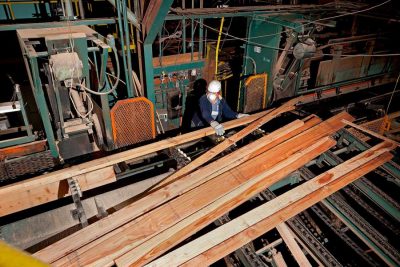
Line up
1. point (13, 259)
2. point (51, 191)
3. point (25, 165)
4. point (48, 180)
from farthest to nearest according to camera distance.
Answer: point (25, 165)
point (51, 191)
point (48, 180)
point (13, 259)

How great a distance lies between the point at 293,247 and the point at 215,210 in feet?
3.05

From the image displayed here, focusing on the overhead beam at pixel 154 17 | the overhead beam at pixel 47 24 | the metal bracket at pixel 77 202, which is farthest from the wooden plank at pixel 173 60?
the metal bracket at pixel 77 202

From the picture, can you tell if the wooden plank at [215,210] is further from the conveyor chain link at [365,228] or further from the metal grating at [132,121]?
the metal grating at [132,121]

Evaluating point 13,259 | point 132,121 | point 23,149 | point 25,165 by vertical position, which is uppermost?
point 13,259

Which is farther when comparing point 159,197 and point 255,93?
point 255,93

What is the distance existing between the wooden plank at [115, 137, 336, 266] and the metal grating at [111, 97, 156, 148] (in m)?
2.64

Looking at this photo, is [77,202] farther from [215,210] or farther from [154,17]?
[154,17]

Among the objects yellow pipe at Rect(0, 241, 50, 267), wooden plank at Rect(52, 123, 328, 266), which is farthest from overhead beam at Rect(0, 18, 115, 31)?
yellow pipe at Rect(0, 241, 50, 267)

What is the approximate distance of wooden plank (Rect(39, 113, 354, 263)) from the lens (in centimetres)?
238

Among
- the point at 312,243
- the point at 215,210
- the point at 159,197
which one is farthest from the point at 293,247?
the point at 159,197

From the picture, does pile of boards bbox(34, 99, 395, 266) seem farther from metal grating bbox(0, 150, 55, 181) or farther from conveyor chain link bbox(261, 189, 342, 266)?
metal grating bbox(0, 150, 55, 181)

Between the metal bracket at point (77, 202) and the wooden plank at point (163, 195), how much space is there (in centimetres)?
19

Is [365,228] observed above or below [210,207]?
below

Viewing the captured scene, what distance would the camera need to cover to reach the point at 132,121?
512 centimetres
